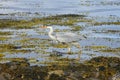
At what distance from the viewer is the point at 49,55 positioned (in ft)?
68.7

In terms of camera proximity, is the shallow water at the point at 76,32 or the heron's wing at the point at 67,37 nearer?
the shallow water at the point at 76,32

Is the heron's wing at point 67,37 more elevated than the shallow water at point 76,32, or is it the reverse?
the heron's wing at point 67,37

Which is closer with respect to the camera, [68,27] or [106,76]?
[106,76]

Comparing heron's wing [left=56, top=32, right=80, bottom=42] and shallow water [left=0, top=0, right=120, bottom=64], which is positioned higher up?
heron's wing [left=56, top=32, right=80, bottom=42]

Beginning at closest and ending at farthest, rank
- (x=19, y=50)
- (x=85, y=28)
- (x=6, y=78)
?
1. (x=6, y=78)
2. (x=19, y=50)
3. (x=85, y=28)

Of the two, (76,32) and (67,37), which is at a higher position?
(67,37)

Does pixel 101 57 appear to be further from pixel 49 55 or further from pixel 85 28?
pixel 85 28

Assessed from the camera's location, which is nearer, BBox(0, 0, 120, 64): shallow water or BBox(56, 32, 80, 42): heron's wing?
BBox(0, 0, 120, 64): shallow water

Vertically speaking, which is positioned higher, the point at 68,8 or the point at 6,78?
the point at 6,78

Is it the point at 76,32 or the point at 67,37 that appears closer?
the point at 67,37

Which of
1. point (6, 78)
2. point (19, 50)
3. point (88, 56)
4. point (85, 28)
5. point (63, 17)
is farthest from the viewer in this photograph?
point (63, 17)

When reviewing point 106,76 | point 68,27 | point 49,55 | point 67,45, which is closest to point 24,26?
point 68,27

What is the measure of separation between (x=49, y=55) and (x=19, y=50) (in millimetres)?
2065

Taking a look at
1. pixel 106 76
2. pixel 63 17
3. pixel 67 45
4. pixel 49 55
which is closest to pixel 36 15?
pixel 63 17
